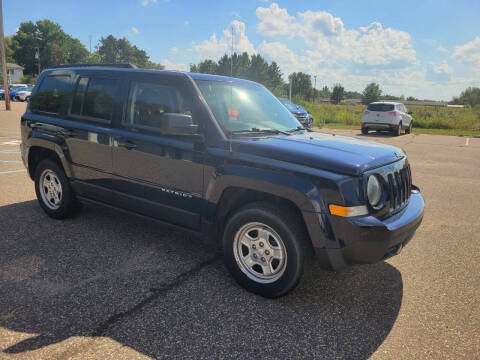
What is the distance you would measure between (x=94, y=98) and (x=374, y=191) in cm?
319

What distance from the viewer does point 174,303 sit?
3.10 meters

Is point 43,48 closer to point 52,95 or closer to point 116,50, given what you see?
point 116,50

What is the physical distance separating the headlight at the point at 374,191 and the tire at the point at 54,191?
11.7 feet

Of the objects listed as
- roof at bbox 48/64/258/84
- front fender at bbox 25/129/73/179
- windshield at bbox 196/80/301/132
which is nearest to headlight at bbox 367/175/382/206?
windshield at bbox 196/80/301/132

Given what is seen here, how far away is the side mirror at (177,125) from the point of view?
10.5ft

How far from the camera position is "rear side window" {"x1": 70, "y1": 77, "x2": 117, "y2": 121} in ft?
13.8

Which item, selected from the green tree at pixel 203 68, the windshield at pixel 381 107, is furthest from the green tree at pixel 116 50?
the windshield at pixel 381 107

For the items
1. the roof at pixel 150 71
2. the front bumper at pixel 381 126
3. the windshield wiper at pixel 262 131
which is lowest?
the windshield wiper at pixel 262 131

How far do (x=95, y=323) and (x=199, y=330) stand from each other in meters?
0.76

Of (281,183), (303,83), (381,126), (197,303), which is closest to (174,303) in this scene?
(197,303)

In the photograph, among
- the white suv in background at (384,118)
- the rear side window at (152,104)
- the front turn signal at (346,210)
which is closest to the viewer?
the front turn signal at (346,210)

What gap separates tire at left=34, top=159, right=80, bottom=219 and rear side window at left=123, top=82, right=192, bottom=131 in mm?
1427

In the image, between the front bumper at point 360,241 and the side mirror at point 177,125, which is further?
the side mirror at point 177,125

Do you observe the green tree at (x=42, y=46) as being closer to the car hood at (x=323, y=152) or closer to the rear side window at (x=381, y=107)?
the rear side window at (x=381, y=107)
